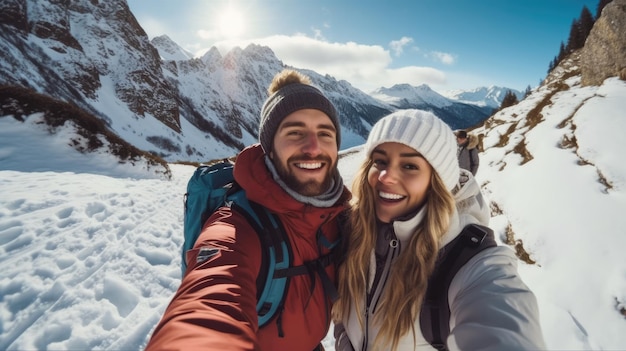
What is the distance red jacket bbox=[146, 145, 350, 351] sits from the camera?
127cm

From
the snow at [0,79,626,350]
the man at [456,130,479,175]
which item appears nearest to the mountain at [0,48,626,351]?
the snow at [0,79,626,350]

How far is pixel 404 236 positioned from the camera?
2.47m

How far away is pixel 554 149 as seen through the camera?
25.5 feet

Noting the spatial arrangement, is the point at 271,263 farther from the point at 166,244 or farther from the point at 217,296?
the point at 166,244

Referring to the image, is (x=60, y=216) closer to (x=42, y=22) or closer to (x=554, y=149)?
(x=554, y=149)

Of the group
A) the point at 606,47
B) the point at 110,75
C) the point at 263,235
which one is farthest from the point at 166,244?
the point at 110,75

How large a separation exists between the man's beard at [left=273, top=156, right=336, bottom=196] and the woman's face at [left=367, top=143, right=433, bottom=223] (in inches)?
18.8

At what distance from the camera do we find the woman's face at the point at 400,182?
2527mm

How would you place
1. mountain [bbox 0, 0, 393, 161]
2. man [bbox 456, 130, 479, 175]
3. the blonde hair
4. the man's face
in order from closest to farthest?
the blonde hair
the man's face
man [bbox 456, 130, 479, 175]
mountain [bbox 0, 0, 393, 161]

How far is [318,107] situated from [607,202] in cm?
563

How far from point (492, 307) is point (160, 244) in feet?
22.1

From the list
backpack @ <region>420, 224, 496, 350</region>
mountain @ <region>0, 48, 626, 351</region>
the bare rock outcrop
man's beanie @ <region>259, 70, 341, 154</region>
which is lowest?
mountain @ <region>0, 48, 626, 351</region>

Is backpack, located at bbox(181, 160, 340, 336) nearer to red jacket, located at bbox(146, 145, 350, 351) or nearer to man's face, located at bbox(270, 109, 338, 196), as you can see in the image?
red jacket, located at bbox(146, 145, 350, 351)

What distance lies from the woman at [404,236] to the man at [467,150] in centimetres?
473
